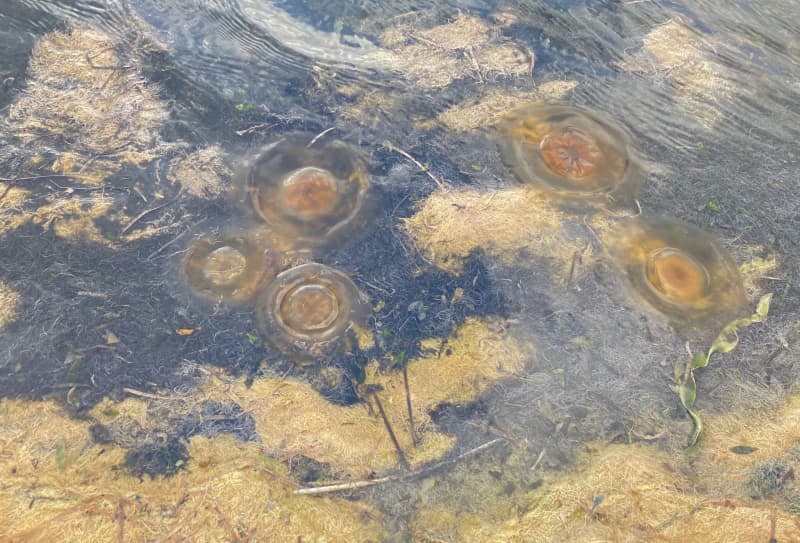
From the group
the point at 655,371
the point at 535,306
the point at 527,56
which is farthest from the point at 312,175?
the point at 655,371

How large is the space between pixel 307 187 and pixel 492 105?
221 centimetres

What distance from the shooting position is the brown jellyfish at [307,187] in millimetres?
5027

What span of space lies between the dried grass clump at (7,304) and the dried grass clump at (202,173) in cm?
164

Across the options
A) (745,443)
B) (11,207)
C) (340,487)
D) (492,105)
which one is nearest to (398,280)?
(340,487)

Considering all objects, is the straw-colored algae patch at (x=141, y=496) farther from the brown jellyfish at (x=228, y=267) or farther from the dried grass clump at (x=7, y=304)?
the brown jellyfish at (x=228, y=267)

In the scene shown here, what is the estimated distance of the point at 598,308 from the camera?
4.71 meters

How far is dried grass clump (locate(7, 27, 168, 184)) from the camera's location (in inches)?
206

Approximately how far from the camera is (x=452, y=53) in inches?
241

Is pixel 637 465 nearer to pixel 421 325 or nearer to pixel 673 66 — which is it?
pixel 421 325

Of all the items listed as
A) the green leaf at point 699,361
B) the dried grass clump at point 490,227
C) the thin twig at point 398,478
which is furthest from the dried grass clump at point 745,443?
the dried grass clump at point 490,227

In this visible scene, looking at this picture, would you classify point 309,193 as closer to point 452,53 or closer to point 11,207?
point 452,53

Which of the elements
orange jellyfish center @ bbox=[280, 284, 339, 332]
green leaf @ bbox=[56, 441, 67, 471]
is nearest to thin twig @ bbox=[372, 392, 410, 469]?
orange jellyfish center @ bbox=[280, 284, 339, 332]

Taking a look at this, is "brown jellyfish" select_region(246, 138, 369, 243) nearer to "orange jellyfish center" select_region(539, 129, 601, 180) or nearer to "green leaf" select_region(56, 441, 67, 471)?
"orange jellyfish center" select_region(539, 129, 601, 180)

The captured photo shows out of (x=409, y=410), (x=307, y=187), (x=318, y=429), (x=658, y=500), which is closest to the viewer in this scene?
(x=658, y=500)
